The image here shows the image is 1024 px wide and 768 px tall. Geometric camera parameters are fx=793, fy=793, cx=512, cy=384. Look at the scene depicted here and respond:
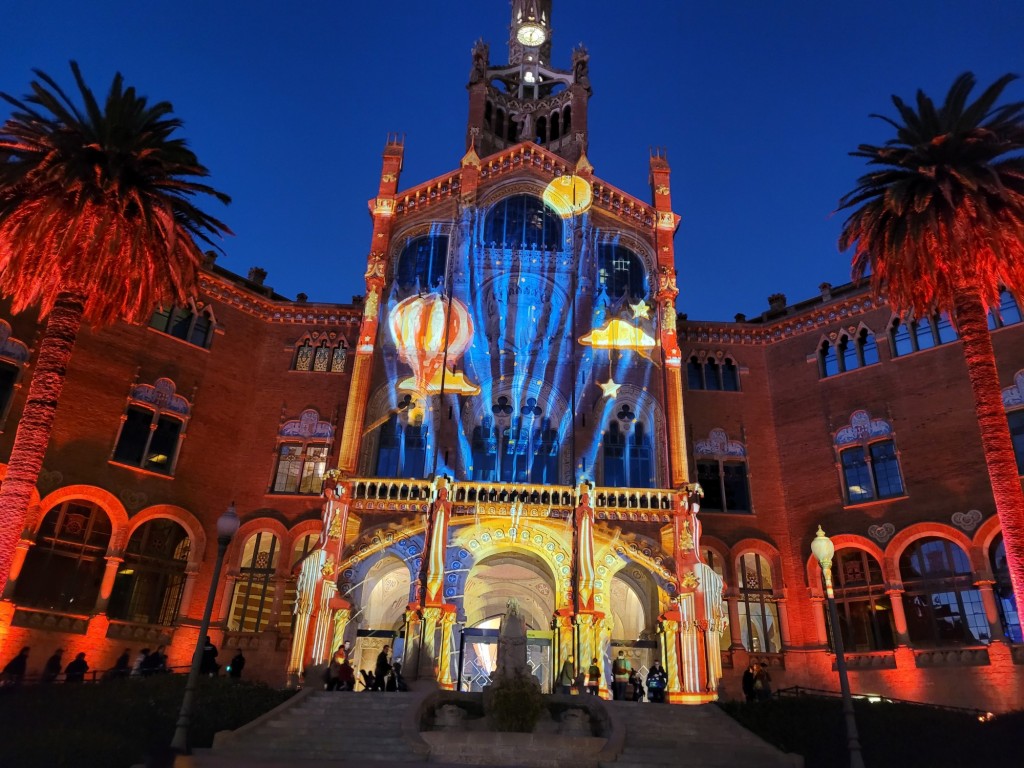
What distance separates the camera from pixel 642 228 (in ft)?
117

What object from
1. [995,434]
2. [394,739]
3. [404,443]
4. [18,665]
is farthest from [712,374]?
[18,665]

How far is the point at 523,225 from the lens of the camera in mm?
35531

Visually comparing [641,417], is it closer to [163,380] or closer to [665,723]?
[665,723]

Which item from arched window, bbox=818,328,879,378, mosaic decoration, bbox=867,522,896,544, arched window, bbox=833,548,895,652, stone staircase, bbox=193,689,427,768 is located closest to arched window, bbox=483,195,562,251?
arched window, bbox=818,328,879,378

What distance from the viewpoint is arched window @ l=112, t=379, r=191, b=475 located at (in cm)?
2933

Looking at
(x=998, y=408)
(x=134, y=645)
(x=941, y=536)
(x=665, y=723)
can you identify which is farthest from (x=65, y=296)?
(x=941, y=536)

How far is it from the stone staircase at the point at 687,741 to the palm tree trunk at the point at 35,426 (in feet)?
46.8

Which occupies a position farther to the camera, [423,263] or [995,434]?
[423,263]

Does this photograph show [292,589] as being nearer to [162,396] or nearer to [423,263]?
[162,396]

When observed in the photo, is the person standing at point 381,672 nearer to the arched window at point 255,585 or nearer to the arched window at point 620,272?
the arched window at point 255,585

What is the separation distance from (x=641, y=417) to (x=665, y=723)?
13567 millimetres

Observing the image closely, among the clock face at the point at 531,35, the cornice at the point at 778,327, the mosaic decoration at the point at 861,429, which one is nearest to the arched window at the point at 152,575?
the cornice at the point at 778,327

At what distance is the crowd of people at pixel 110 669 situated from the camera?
21.8 meters

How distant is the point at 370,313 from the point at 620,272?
36.3 feet
